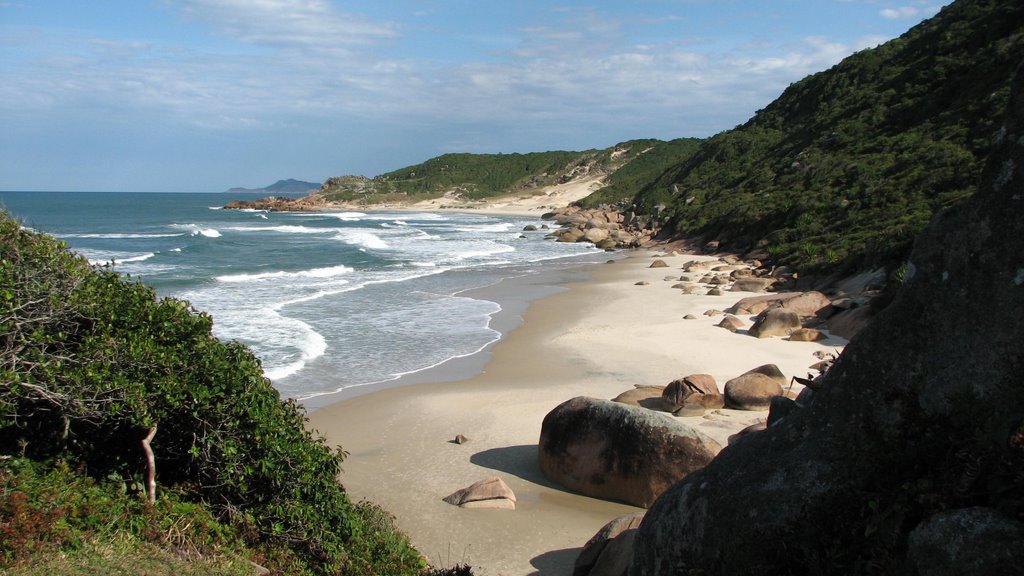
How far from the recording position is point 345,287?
31.0m

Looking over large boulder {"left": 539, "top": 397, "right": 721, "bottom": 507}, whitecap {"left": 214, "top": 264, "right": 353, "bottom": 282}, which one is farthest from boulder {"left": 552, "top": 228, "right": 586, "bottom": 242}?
large boulder {"left": 539, "top": 397, "right": 721, "bottom": 507}

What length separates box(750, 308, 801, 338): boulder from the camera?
18.8 metres

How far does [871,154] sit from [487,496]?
35.4m

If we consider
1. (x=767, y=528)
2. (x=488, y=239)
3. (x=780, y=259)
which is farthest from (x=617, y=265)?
(x=767, y=528)

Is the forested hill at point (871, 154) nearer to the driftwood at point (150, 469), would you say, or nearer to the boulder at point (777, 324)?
the boulder at point (777, 324)

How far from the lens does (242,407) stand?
6.89 m

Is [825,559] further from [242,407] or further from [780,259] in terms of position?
[780,259]

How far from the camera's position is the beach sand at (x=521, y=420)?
9117 mm

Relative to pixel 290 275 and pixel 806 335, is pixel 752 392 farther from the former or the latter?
pixel 290 275

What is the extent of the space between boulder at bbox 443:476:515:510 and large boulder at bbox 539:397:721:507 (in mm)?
885

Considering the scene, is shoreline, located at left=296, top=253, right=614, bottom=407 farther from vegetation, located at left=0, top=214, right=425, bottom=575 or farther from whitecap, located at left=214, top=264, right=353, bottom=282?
whitecap, located at left=214, top=264, right=353, bottom=282

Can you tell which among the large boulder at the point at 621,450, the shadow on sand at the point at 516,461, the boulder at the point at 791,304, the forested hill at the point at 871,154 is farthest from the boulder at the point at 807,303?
the large boulder at the point at 621,450

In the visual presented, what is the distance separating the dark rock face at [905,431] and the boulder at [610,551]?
1858 millimetres

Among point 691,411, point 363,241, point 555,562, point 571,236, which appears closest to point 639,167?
point 571,236
